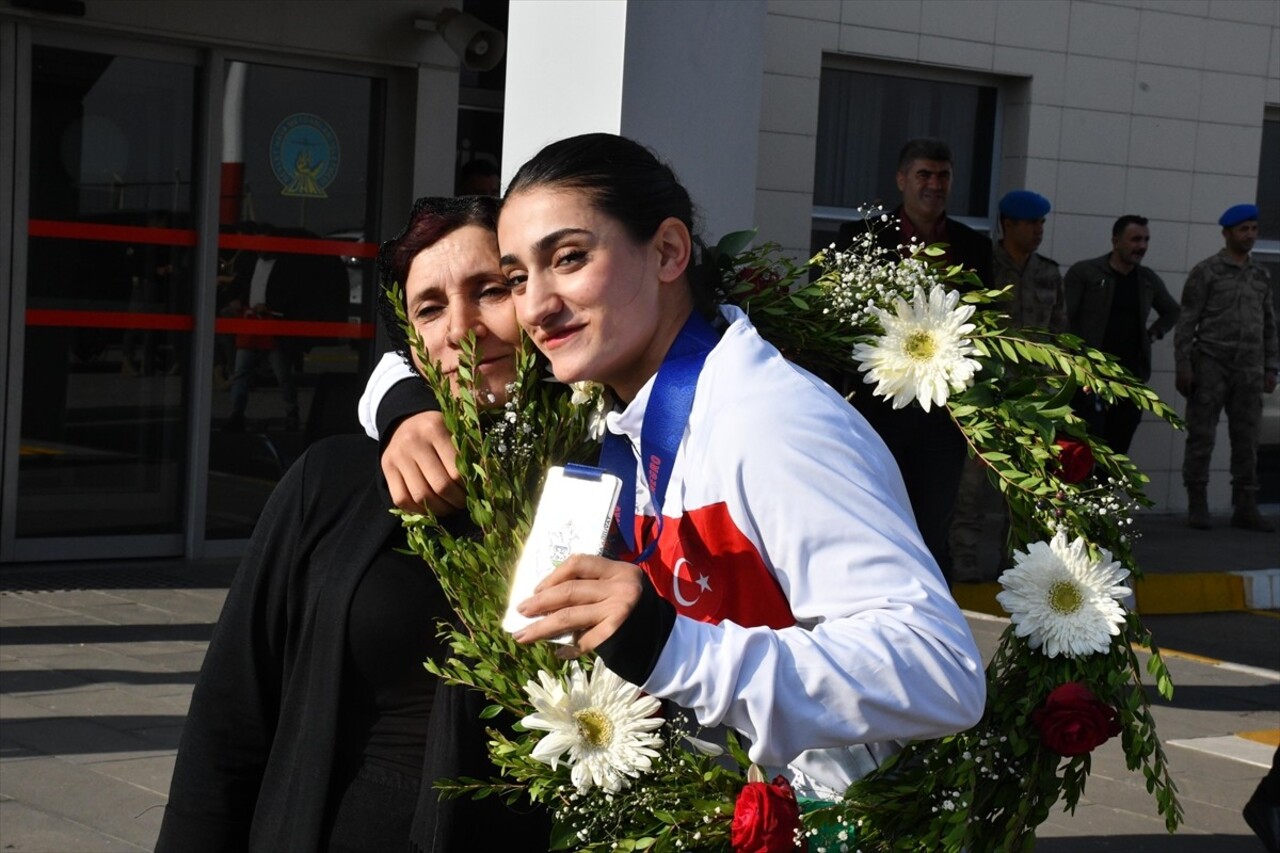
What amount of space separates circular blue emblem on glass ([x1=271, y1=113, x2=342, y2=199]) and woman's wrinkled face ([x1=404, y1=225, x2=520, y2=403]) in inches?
308

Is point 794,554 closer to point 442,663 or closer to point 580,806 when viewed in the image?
point 580,806

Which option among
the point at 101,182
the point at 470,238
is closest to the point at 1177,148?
the point at 101,182

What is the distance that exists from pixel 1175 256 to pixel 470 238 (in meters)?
12.4

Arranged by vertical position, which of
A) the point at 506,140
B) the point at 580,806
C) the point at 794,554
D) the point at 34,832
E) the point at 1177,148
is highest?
the point at 1177,148

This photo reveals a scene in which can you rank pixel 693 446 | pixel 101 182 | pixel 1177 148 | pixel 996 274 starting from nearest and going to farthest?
1. pixel 693 446
2. pixel 101 182
3. pixel 996 274
4. pixel 1177 148

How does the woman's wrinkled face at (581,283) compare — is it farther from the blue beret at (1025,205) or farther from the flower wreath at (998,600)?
the blue beret at (1025,205)

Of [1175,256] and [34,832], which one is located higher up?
[1175,256]

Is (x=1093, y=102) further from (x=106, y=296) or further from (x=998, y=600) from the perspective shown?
(x=998, y=600)

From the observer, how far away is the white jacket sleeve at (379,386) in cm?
298

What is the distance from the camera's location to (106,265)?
32.0ft

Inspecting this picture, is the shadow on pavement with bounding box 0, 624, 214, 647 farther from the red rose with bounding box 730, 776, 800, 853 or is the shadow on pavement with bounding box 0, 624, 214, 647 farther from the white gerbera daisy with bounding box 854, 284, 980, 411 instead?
the red rose with bounding box 730, 776, 800, 853

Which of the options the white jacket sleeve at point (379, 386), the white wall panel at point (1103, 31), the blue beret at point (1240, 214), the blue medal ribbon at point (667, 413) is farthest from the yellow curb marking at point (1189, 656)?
the blue medal ribbon at point (667, 413)

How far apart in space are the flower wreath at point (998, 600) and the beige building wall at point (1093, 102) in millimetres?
9234

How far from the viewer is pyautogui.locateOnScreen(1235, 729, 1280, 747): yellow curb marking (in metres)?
7.58
